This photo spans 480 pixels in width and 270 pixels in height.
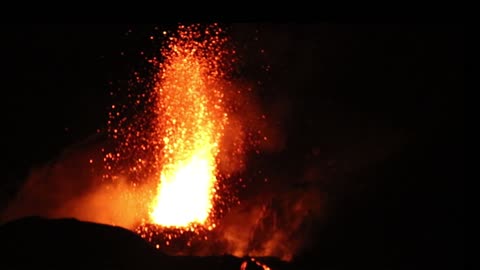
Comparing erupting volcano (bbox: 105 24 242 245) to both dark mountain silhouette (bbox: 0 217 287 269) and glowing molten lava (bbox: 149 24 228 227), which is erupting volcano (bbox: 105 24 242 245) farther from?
dark mountain silhouette (bbox: 0 217 287 269)

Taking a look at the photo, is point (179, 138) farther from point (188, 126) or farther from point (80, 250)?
point (80, 250)

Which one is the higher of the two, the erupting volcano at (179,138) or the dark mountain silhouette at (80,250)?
the erupting volcano at (179,138)

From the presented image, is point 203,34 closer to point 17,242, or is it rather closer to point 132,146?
point 132,146

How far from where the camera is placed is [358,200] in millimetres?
4969

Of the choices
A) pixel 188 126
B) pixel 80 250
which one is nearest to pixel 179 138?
pixel 188 126

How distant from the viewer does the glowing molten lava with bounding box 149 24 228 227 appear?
16.7 feet

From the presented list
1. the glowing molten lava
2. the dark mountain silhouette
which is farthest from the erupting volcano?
the dark mountain silhouette

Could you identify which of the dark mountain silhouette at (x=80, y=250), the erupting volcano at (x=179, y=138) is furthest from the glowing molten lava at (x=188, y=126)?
the dark mountain silhouette at (x=80, y=250)

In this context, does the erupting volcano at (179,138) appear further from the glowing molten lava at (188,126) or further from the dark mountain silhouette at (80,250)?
the dark mountain silhouette at (80,250)

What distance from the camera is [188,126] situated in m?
5.49

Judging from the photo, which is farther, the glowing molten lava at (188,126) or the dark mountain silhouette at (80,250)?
the glowing molten lava at (188,126)

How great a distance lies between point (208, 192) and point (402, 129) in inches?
85.5

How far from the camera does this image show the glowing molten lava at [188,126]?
16.7 feet

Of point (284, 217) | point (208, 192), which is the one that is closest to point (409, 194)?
point (284, 217)
